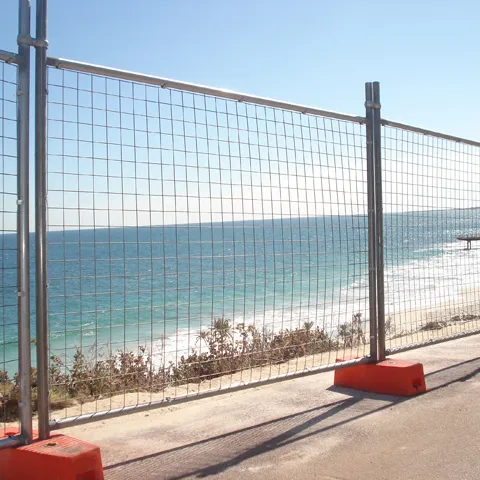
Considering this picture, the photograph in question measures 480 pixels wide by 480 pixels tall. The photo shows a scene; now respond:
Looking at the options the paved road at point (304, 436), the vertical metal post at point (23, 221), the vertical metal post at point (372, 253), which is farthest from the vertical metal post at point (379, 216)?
the vertical metal post at point (23, 221)

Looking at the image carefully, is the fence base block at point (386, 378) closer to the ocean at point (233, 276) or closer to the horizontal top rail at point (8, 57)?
the ocean at point (233, 276)

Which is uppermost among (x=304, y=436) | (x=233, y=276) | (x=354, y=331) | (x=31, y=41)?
(x=31, y=41)

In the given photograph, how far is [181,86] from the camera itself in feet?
13.3

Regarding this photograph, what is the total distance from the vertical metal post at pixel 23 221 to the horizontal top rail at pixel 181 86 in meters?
0.19

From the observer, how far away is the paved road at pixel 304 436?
3393 mm

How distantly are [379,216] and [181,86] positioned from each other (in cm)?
217

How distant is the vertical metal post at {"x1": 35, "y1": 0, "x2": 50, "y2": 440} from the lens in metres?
3.31

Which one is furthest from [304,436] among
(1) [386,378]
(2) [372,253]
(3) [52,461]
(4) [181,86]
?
(4) [181,86]

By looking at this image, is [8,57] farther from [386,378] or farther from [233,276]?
[233,276]

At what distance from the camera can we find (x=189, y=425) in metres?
4.32

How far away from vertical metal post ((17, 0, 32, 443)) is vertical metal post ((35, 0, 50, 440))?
54 mm

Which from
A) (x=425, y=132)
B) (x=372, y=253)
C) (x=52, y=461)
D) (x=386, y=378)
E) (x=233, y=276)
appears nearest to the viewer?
(x=52, y=461)

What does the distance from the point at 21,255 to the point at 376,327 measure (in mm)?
3205

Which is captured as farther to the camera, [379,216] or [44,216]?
[379,216]
